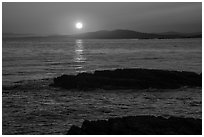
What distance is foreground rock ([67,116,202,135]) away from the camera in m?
13.7

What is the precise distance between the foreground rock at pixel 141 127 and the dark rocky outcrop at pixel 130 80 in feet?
49.2

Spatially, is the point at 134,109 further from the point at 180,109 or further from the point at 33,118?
the point at 33,118

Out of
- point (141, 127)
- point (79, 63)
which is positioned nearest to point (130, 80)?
point (141, 127)

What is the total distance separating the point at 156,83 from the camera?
99.3 feet

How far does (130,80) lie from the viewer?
101 feet

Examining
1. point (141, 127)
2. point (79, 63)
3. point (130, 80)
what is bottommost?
point (79, 63)

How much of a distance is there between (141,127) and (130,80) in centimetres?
1679

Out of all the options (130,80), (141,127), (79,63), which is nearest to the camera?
(141,127)

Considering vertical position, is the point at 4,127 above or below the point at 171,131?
below

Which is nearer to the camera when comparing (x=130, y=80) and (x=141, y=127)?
(x=141, y=127)

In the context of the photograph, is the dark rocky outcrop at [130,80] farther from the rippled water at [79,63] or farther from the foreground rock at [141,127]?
the foreground rock at [141,127]

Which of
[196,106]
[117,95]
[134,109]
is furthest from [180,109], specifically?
[117,95]

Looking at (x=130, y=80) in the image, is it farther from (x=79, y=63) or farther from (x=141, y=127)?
(x=79, y=63)

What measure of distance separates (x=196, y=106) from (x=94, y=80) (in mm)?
10716
